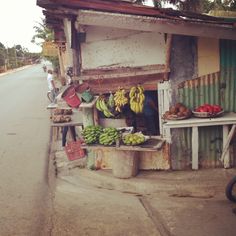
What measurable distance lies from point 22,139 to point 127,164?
638cm

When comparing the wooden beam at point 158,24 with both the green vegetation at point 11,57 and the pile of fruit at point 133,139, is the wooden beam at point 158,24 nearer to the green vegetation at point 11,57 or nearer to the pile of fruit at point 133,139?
the pile of fruit at point 133,139

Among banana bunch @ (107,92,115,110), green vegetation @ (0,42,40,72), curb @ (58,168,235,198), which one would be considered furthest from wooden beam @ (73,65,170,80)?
green vegetation @ (0,42,40,72)

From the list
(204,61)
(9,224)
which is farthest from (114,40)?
(9,224)

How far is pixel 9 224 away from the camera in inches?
236

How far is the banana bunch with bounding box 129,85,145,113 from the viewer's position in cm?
718

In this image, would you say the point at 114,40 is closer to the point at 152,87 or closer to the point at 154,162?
the point at 152,87

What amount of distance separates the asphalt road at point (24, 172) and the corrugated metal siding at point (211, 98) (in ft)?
9.80

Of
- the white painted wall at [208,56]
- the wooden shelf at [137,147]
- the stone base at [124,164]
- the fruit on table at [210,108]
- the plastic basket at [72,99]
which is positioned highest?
the white painted wall at [208,56]

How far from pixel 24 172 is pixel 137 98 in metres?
3.65

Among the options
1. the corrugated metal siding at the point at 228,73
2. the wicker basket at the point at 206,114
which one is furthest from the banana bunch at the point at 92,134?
the corrugated metal siding at the point at 228,73

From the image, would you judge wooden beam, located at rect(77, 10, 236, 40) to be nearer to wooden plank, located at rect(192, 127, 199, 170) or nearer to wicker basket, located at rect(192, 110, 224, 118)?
wicker basket, located at rect(192, 110, 224, 118)

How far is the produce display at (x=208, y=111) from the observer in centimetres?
677

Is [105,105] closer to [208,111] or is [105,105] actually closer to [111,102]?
[111,102]

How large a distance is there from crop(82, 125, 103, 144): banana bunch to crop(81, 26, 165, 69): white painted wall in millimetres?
1285
